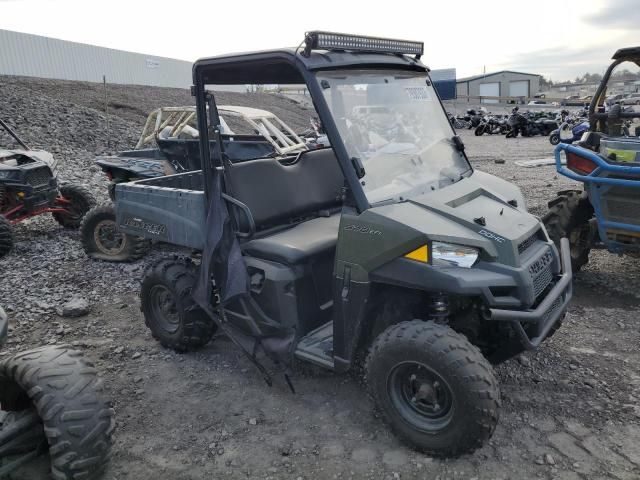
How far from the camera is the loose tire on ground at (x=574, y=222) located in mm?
5309

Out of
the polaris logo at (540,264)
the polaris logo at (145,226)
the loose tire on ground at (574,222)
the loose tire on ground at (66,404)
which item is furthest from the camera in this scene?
the loose tire on ground at (574,222)

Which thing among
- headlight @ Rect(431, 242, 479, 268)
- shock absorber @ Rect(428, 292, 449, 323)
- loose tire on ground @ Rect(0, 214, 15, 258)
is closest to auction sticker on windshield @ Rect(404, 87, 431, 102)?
headlight @ Rect(431, 242, 479, 268)

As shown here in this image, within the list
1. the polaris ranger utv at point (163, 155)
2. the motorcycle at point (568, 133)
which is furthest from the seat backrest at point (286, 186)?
the motorcycle at point (568, 133)

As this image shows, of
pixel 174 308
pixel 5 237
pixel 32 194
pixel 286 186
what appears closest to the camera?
pixel 286 186

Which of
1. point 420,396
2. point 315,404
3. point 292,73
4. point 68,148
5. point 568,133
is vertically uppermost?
point 292,73

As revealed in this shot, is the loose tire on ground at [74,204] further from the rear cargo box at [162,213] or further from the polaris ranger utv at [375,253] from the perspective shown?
the polaris ranger utv at [375,253]

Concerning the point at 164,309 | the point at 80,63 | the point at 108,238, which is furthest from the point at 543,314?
the point at 80,63

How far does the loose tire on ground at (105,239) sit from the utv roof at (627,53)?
5.60 meters

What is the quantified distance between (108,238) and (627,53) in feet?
20.3

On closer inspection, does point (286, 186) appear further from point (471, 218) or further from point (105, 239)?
point (105, 239)

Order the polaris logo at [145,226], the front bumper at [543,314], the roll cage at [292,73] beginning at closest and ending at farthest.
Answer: the front bumper at [543,314] → the roll cage at [292,73] → the polaris logo at [145,226]

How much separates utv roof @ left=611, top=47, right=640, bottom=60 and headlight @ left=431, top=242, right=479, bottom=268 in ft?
13.7

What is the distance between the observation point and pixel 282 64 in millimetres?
3256

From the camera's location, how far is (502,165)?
575 inches
